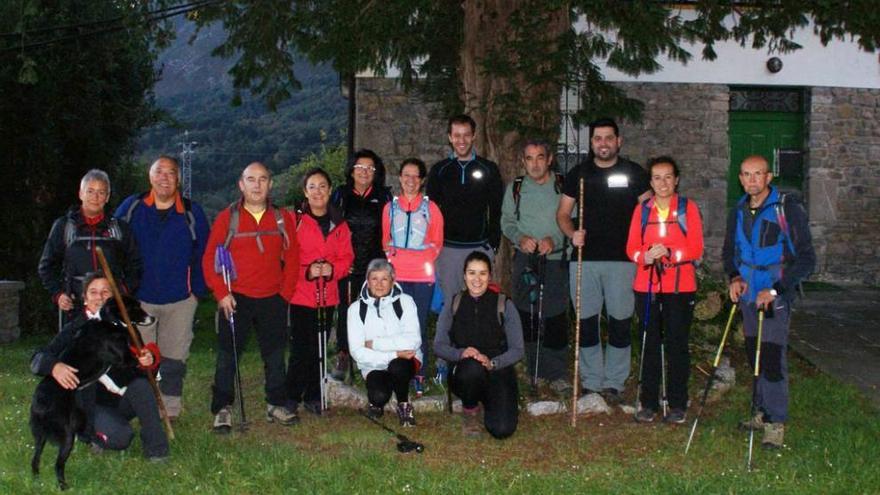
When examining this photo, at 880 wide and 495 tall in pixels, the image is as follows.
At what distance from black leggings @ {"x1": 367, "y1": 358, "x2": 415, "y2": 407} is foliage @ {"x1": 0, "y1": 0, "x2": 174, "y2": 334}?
30.8 feet

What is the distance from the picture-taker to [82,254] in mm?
6203

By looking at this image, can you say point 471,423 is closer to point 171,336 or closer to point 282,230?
point 282,230

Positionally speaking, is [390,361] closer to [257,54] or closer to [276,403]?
[276,403]

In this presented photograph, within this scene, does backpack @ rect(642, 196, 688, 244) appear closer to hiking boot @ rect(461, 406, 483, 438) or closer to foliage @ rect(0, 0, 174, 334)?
hiking boot @ rect(461, 406, 483, 438)

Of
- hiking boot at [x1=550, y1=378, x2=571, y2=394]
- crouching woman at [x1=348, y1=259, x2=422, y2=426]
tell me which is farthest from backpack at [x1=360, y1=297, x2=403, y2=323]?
hiking boot at [x1=550, y1=378, x2=571, y2=394]

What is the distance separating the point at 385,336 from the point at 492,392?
0.85m

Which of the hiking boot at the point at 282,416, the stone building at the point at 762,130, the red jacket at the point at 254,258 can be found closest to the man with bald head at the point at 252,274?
the red jacket at the point at 254,258

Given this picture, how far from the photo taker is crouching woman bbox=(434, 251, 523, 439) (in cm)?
643

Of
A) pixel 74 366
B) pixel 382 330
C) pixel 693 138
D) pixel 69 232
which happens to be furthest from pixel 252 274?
pixel 693 138

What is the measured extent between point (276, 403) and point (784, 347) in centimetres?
347

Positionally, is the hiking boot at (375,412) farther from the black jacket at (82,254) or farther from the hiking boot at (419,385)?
the black jacket at (82,254)

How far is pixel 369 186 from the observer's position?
7.13 meters

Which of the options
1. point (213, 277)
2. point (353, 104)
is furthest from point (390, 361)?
point (353, 104)

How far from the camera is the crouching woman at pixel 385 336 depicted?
259 inches
